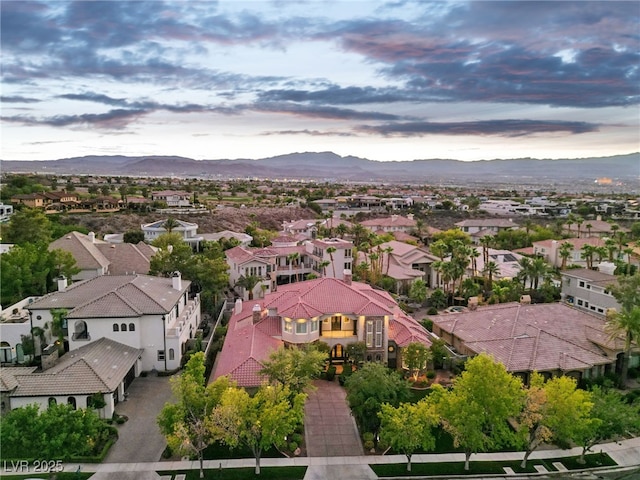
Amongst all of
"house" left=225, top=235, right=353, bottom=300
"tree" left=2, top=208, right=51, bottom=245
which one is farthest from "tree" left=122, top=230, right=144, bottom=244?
"house" left=225, top=235, right=353, bottom=300

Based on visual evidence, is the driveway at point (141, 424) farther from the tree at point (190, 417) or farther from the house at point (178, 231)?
the house at point (178, 231)

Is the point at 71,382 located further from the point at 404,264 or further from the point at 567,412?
the point at 404,264

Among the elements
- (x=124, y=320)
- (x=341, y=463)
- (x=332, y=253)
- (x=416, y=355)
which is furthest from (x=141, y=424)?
(x=332, y=253)

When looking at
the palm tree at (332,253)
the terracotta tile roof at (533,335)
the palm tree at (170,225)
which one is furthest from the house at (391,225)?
the terracotta tile roof at (533,335)

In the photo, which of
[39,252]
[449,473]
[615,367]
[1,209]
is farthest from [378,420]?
[1,209]

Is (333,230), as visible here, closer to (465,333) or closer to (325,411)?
(465,333)
